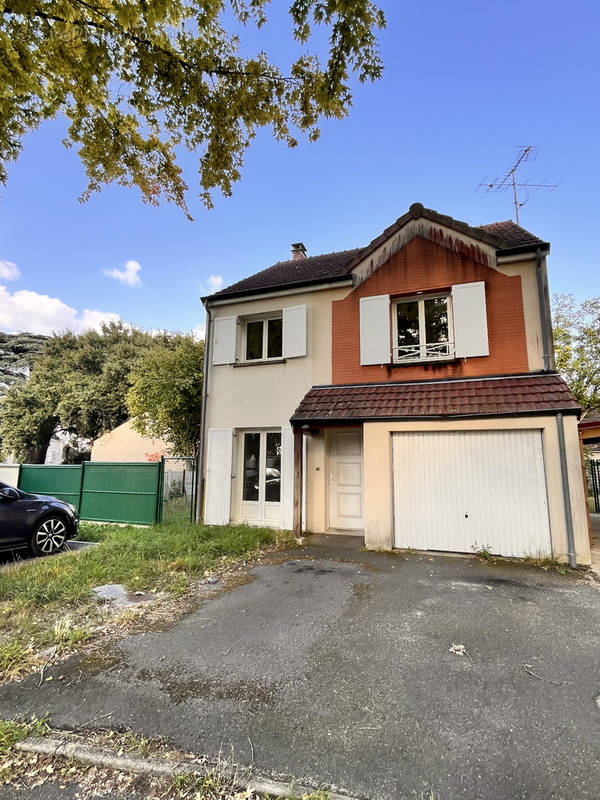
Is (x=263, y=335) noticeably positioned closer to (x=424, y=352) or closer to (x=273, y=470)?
(x=273, y=470)

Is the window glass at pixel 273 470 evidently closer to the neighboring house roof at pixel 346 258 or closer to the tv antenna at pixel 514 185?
the neighboring house roof at pixel 346 258

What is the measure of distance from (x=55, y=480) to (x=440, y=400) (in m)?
10.7

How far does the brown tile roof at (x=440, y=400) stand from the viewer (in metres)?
6.64

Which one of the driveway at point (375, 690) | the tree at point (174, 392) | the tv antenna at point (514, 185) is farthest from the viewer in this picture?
the tree at point (174, 392)

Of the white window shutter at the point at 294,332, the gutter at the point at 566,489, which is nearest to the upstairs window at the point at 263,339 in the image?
the white window shutter at the point at 294,332

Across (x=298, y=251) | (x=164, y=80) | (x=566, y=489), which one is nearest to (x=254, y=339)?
(x=298, y=251)

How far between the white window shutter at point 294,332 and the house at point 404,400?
0.12 ft

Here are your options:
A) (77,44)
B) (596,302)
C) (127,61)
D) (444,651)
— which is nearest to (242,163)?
(127,61)

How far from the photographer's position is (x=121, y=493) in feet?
33.6

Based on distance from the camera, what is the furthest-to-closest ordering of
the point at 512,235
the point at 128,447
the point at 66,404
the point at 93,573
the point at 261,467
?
the point at 66,404 → the point at 128,447 → the point at 261,467 → the point at 512,235 → the point at 93,573

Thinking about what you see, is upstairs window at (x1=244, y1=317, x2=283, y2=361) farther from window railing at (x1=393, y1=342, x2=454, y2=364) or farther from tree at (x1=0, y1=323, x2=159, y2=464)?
tree at (x1=0, y1=323, x2=159, y2=464)

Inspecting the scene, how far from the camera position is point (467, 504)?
6.81 metres

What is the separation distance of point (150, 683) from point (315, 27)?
21.6 feet

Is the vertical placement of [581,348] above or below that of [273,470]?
above
